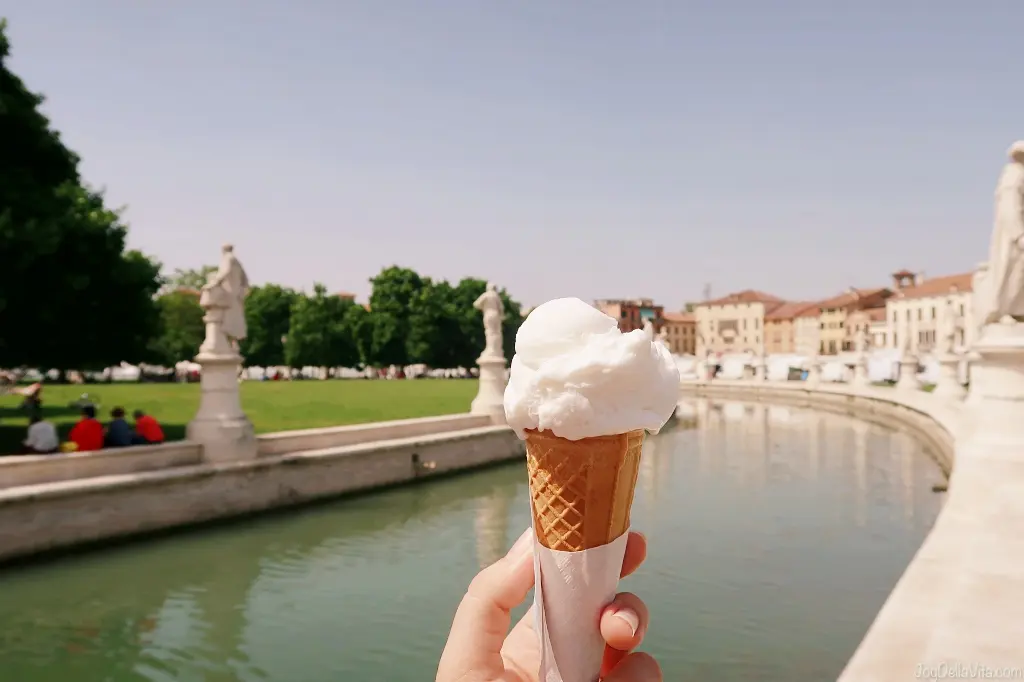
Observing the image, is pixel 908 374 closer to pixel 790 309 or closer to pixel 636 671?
pixel 636 671

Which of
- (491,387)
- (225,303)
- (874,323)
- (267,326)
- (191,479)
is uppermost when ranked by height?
(874,323)

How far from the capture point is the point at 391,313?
66.9 meters

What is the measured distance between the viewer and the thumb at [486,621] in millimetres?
1700

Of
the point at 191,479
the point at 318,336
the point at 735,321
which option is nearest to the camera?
the point at 191,479

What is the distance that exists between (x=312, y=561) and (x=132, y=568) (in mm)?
2271

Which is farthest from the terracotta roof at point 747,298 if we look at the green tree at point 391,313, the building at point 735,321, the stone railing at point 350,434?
the stone railing at point 350,434

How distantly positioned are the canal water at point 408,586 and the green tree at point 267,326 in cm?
5850

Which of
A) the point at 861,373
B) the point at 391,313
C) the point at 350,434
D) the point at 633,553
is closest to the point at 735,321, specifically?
the point at 391,313

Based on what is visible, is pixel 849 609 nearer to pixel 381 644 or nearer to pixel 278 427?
pixel 381 644

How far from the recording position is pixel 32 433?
11.5 metres

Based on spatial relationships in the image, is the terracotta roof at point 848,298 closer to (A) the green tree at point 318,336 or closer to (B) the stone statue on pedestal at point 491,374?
(A) the green tree at point 318,336

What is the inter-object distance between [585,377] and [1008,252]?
8.16 metres

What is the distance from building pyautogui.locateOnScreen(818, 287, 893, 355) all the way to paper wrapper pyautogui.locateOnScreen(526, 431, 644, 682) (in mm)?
106005

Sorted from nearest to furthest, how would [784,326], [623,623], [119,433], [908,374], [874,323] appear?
1. [623,623]
2. [119,433]
3. [908,374]
4. [874,323]
5. [784,326]
